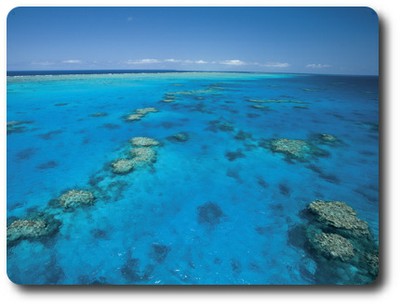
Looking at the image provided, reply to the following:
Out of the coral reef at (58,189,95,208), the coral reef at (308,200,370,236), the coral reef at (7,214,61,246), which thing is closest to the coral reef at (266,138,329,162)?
the coral reef at (308,200,370,236)

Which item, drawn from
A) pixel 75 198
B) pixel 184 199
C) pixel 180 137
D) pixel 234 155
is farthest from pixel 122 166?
pixel 234 155

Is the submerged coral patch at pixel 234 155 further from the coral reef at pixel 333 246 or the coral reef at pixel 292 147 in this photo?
the coral reef at pixel 333 246

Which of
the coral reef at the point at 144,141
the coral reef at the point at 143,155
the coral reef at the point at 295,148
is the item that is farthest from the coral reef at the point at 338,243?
the coral reef at the point at 144,141

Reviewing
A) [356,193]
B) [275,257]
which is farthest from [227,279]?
[356,193]

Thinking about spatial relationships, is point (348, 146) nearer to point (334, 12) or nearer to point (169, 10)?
point (334, 12)

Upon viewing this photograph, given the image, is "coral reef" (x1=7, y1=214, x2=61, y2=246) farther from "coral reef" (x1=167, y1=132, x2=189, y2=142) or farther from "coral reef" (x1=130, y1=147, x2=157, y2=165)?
"coral reef" (x1=167, y1=132, x2=189, y2=142)

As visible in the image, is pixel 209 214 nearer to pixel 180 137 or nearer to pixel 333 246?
pixel 333 246
